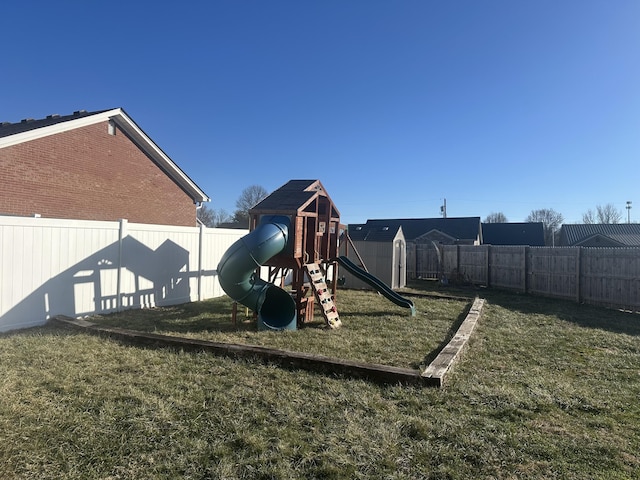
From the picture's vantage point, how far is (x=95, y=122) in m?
12.9

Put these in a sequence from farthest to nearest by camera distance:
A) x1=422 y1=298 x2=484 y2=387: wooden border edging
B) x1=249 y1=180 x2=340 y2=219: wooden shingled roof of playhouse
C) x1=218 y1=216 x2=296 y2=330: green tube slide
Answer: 1. x1=249 y1=180 x2=340 y2=219: wooden shingled roof of playhouse
2. x1=218 y1=216 x2=296 y2=330: green tube slide
3. x1=422 y1=298 x2=484 y2=387: wooden border edging

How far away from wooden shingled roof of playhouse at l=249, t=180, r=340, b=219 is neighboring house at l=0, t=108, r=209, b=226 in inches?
293

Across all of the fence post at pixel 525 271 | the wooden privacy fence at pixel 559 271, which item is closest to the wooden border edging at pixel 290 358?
the wooden privacy fence at pixel 559 271

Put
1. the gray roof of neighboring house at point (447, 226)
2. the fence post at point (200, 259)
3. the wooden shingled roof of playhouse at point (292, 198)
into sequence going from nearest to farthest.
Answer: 1. the wooden shingled roof of playhouse at point (292, 198)
2. the fence post at point (200, 259)
3. the gray roof of neighboring house at point (447, 226)

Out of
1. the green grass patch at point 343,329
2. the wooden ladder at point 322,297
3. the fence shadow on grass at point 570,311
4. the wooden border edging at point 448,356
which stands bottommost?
the fence shadow on grass at point 570,311

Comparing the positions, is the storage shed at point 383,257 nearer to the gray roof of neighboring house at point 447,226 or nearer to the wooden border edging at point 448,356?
the wooden border edging at point 448,356

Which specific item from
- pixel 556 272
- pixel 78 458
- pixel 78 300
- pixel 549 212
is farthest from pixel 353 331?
pixel 549 212

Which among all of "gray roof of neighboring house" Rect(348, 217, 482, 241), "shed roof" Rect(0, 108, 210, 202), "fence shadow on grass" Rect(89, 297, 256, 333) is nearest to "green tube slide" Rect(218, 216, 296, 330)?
"fence shadow on grass" Rect(89, 297, 256, 333)

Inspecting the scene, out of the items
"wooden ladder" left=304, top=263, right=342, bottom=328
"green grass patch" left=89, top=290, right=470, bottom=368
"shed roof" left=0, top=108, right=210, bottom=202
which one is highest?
"shed roof" left=0, top=108, right=210, bottom=202

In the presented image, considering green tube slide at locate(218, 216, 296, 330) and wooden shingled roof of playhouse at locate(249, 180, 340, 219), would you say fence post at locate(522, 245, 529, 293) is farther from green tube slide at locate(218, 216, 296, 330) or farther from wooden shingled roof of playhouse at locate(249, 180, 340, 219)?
green tube slide at locate(218, 216, 296, 330)

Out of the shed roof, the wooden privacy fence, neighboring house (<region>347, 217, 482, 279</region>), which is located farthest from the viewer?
neighboring house (<region>347, 217, 482, 279</region>)

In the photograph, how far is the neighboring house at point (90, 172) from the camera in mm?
10734

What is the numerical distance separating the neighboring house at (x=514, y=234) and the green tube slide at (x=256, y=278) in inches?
1408

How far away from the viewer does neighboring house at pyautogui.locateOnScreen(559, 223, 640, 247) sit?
28.2 metres
